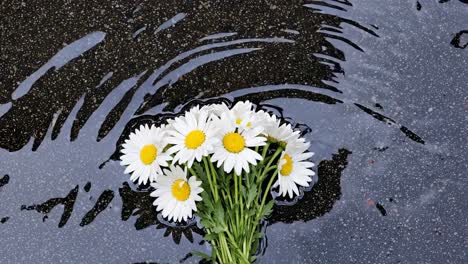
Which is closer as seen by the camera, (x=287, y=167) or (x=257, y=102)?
(x=287, y=167)

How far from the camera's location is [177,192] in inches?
47.3

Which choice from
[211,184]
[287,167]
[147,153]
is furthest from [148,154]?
[287,167]

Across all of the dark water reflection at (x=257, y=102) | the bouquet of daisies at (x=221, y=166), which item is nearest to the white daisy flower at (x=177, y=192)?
the bouquet of daisies at (x=221, y=166)

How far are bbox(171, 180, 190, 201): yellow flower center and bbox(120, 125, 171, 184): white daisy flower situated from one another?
1.4 inches

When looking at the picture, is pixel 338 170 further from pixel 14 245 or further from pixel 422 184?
pixel 14 245

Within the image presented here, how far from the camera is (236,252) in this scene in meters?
1.22

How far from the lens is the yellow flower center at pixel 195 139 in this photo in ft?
3.70

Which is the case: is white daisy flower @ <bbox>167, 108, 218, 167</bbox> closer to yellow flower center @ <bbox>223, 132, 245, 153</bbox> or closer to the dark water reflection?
yellow flower center @ <bbox>223, 132, 245, 153</bbox>

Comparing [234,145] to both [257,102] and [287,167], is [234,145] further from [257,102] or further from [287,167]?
[257,102]

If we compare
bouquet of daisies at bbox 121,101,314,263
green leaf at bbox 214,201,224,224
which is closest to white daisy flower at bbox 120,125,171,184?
bouquet of daisies at bbox 121,101,314,263

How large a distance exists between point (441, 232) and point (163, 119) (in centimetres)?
53

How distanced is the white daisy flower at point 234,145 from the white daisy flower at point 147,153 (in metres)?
0.09

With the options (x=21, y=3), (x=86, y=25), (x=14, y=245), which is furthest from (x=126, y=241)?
(x=21, y=3)

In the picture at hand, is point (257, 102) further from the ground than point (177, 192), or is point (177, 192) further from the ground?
point (257, 102)
